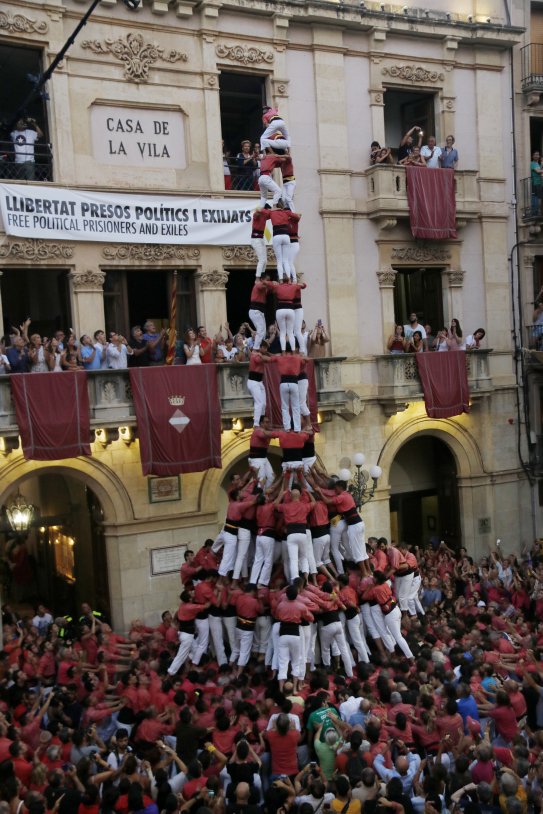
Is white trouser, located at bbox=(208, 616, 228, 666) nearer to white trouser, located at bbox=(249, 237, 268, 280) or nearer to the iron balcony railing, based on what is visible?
white trouser, located at bbox=(249, 237, 268, 280)

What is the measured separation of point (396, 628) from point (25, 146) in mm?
13386

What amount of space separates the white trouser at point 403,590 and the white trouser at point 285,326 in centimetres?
483

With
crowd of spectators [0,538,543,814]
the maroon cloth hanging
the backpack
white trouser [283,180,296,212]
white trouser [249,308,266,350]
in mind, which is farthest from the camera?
the maroon cloth hanging

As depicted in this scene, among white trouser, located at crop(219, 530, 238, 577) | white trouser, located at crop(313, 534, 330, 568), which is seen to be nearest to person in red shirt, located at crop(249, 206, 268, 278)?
white trouser, located at crop(219, 530, 238, 577)

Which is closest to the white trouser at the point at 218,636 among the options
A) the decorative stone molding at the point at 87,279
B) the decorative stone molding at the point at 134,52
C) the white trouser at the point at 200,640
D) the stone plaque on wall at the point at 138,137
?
the white trouser at the point at 200,640

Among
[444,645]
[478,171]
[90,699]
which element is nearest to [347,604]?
[444,645]

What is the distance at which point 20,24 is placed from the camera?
19562 millimetres

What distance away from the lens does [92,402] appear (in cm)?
1922

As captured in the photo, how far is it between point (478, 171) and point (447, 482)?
9.11 m

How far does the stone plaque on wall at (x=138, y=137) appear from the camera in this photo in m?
20.8

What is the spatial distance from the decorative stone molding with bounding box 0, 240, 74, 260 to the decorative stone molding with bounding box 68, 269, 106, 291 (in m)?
0.45

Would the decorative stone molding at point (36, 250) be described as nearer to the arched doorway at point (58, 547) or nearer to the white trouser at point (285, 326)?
the arched doorway at point (58, 547)

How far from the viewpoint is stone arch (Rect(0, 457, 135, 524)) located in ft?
62.7

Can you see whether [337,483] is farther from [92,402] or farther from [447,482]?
[447,482]
